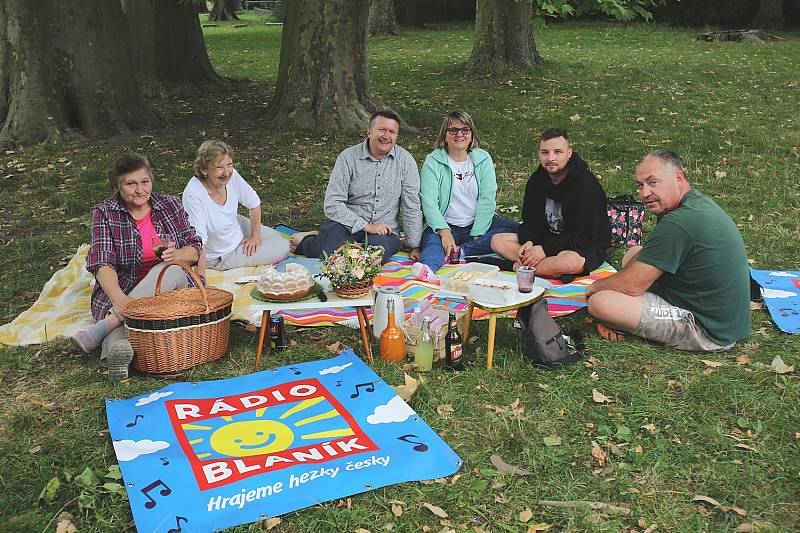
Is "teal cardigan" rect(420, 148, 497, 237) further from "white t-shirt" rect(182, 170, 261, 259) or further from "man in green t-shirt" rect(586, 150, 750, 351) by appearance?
"man in green t-shirt" rect(586, 150, 750, 351)

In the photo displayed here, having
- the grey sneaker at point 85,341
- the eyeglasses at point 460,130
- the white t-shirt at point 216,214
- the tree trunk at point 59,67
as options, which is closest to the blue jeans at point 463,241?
the eyeglasses at point 460,130

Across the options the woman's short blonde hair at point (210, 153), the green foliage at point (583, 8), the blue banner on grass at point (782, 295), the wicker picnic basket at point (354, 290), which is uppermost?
the green foliage at point (583, 8)

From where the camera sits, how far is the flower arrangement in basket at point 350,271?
15.3 feet

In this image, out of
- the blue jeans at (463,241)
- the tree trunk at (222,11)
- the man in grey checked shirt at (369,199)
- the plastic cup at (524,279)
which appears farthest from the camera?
the tree trunk at (222,11)

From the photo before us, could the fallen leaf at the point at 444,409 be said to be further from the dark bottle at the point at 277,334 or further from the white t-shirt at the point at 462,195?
the white t-shirt at the point at 462,195

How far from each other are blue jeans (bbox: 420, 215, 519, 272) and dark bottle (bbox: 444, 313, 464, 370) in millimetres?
1781

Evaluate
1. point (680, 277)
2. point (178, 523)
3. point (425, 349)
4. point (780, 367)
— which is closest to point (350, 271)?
point (425, 349)

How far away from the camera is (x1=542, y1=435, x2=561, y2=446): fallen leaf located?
3.85 m

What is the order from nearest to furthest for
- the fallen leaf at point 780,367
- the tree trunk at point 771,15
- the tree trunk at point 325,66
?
the fallen leaf at point 780,367
the tree trunk at point 325,66
the tree trunk at point 771,15

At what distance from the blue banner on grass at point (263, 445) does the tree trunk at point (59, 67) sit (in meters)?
7.00

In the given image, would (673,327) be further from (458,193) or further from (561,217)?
(458,193)

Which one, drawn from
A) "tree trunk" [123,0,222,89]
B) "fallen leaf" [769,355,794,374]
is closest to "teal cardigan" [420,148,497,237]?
"fallen leaf" [769,355,794,374]

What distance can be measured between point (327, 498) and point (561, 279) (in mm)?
3250

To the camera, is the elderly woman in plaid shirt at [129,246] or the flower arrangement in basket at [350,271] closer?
the flower arrangement in basket at [350,271]
